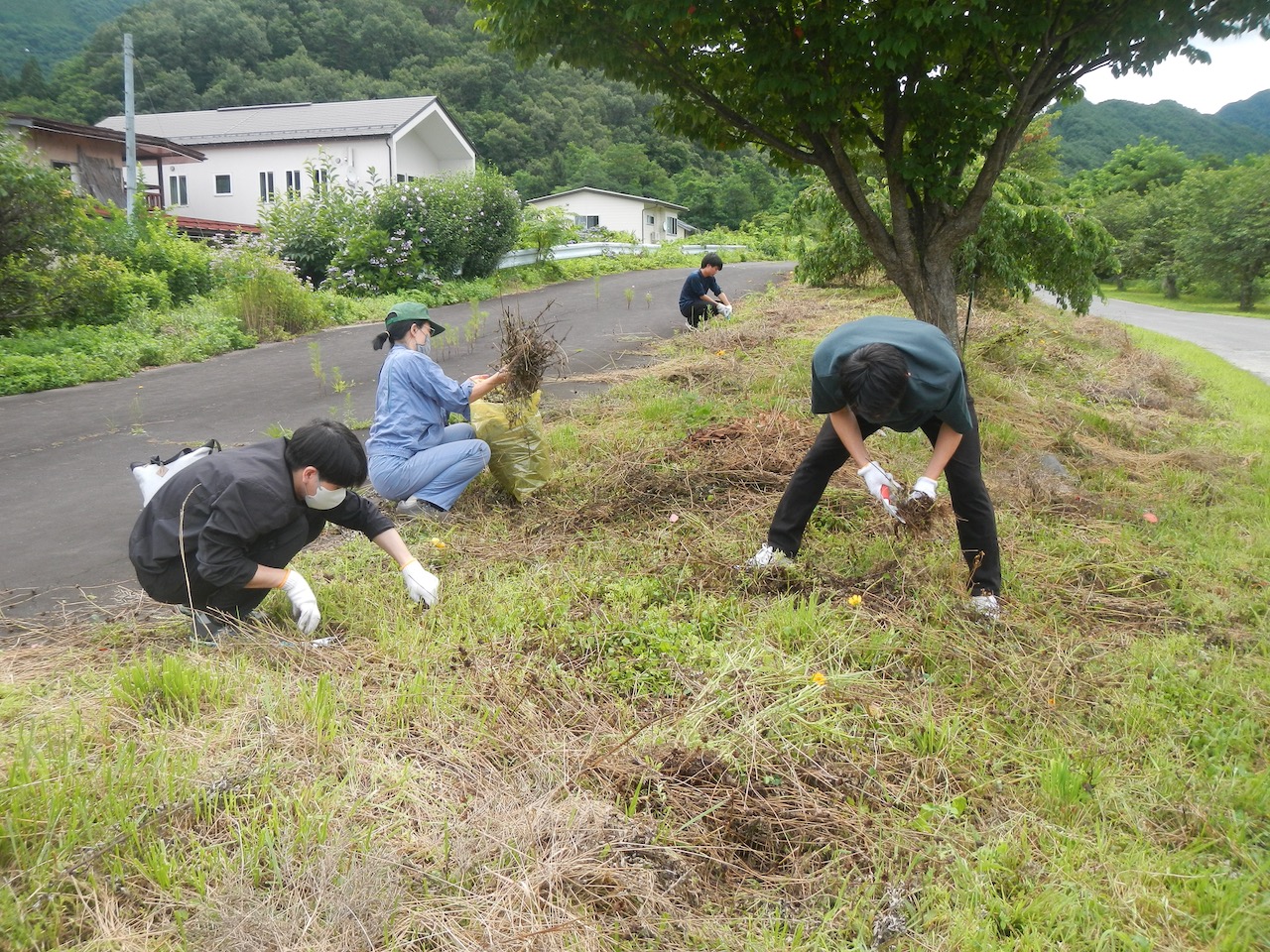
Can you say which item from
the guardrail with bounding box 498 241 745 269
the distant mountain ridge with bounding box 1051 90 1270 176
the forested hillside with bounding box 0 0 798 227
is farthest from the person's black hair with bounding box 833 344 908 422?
the distant mountain ridge with bounding box 1051 90 1270 176

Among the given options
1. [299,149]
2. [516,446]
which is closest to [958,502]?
[516,446]

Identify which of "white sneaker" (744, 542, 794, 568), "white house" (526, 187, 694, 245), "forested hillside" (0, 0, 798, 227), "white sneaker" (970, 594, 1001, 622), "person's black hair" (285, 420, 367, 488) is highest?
"forested hillside" (0, 0, 798, 227)

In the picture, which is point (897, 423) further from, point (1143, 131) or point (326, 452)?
point (1143, 131)

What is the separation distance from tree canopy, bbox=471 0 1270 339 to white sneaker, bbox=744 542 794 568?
271 cm

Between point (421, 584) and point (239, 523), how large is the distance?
737 millimetres

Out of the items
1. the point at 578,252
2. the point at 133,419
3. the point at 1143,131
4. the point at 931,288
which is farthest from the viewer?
the point at 1143,131

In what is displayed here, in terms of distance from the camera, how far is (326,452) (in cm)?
302

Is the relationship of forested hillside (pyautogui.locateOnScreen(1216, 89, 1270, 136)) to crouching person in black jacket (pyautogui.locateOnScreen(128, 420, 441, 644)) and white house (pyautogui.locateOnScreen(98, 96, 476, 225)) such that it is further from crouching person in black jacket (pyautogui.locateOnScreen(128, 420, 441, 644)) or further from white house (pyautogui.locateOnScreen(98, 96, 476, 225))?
crouching person in black jacket (pyautogui.locateOnScreen(128, 420, 441, 644))

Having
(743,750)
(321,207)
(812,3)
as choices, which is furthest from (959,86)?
(321,207)

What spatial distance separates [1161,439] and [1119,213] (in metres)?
30.6

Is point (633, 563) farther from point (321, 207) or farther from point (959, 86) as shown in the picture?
point (321, 207)

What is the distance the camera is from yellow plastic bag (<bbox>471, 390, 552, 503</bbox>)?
4.74 metres

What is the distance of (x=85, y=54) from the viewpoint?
134 ft

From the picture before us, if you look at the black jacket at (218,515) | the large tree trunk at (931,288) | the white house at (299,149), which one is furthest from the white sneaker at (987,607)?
the white house at (299,149)
